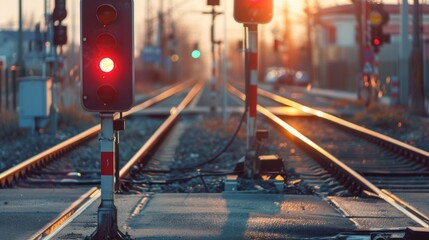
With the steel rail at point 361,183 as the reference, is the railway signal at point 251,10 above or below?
above

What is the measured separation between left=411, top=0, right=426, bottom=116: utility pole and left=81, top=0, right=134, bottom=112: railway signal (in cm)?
2389

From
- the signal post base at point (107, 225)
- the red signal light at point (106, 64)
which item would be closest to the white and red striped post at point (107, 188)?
the signal post base at point (107, 225)

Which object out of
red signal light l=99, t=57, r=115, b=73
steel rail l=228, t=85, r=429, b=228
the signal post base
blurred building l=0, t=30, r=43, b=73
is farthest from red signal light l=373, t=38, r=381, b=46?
red signal light l=99, t=57, r=115, b=73

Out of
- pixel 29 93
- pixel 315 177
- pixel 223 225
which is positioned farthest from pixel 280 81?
pixel 223 225

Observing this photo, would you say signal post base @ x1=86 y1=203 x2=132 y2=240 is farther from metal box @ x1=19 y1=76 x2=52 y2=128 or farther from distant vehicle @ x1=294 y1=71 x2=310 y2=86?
distant vehicle @ x1=294 y1=71 x2=310 y2=86

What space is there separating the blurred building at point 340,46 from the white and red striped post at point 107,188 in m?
50.3

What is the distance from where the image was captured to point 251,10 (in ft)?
44.1

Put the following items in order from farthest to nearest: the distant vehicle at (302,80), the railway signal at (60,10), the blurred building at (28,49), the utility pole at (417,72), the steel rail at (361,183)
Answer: the distant vehicle at (302,80) → the blurred building at (28,49) → the utility pole at (417,72) → the railway signal at (60,10) → the steel rail at (361,183)

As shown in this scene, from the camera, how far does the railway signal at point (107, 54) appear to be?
830 cm

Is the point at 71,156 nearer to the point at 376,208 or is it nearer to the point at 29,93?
the point at 29,93

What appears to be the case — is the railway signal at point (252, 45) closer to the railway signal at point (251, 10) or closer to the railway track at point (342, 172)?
the railway signal at point (251, 10)

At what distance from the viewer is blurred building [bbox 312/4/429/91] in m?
68.4

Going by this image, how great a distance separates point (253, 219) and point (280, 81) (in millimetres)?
75872

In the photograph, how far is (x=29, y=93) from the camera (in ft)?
78.0
